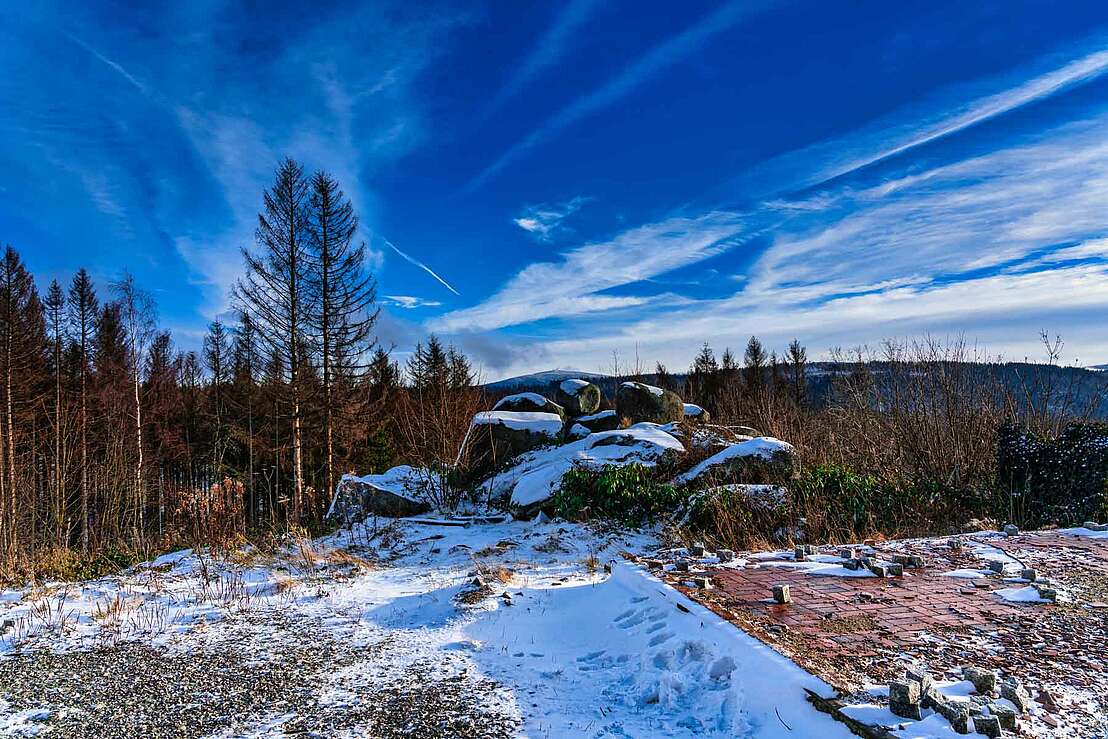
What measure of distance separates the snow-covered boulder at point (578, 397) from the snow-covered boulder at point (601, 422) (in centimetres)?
190

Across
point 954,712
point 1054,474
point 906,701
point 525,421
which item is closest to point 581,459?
point 525,421

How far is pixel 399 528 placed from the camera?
870 centimetres

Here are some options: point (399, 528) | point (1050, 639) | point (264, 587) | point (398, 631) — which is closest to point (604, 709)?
point (398, 631)

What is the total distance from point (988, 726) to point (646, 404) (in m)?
10.7

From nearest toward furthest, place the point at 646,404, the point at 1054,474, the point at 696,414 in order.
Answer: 1. the point at 1054,474
2. the point at 646,404
3. the point at 696,414

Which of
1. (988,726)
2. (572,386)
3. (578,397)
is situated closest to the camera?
(988,726)

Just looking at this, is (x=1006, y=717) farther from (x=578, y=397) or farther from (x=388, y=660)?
(x=578, y=397)

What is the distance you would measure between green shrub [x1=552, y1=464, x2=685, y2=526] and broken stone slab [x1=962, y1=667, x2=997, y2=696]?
5.33m

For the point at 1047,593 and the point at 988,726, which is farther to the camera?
the point at 1047,593

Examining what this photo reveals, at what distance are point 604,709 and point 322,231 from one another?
15143 mm

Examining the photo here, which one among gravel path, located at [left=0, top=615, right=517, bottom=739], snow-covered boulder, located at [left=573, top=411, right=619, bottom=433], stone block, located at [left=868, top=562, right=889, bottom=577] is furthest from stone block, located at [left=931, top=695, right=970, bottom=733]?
snow-covered boulder, located at [left=573, top=411, right=619, bottom=433]

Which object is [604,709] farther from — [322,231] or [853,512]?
[322,231]

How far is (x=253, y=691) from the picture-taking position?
3.24 m

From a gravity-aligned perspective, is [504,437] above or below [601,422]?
below
